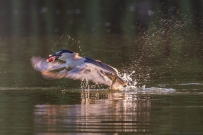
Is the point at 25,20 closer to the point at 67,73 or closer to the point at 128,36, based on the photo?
the point at 128,36

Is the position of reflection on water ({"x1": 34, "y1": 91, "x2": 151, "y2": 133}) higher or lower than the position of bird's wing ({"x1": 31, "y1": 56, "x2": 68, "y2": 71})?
lower

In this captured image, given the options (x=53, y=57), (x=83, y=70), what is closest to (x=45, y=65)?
(x=53, y=57)

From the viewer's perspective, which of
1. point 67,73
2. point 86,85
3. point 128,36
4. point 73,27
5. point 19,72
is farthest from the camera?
point 73,27

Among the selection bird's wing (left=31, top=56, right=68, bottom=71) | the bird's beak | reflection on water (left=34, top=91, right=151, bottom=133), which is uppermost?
the bird's beak

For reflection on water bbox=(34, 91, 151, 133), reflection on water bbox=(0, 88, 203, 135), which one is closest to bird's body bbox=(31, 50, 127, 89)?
reflection on water bbox=(0, 88, 203, 135)

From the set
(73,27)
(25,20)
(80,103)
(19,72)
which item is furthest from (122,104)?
(25,20)

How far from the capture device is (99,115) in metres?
15.0

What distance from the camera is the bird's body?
17.9 meters

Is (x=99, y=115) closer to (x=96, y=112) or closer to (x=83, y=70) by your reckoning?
(x=96, y=112)

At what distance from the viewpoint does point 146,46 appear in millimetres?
31188

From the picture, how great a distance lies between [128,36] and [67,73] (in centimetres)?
1814

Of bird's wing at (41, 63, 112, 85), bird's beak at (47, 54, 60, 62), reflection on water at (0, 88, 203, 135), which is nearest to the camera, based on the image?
reflection on water at (0, 88, 203, 135)

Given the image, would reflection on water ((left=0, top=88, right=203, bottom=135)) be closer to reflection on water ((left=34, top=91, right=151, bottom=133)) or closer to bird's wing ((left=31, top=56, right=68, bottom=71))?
reflection on water ((left=34, top=91, right=151, bottom=133))

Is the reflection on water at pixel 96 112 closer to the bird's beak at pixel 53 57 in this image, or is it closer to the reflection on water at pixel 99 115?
the reflection on water at pixel 99 115
